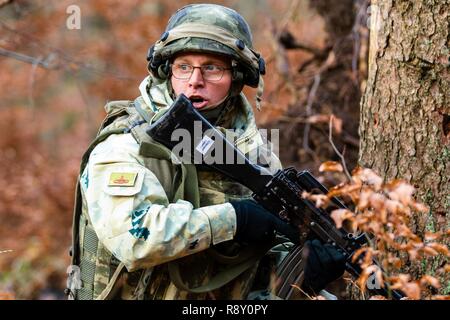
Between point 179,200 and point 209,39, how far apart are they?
2.81 ft

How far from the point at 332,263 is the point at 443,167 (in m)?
0.76

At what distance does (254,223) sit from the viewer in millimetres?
3883

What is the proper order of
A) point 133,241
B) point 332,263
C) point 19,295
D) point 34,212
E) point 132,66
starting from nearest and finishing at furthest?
point 133,241 → point 332,263 → point 19,295 → point 34,212 → point 132,66

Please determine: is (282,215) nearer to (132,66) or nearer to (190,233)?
(190,233)

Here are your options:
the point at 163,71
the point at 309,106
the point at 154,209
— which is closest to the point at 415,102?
the point at 163,71

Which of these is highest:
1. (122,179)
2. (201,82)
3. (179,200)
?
(201,82)

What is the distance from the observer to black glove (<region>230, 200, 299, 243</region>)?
3.87 meters

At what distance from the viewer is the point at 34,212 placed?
10781 mm

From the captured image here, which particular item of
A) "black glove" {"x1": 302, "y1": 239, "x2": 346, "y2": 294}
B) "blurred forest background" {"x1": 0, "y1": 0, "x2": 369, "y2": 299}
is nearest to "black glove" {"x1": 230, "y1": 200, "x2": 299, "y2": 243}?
"black glove" {"x1": 302, "y1": 239, "x2": 346, "y2": 294}

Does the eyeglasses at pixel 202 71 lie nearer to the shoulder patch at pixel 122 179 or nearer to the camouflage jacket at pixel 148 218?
the camouflage jacket at pixel 148 218

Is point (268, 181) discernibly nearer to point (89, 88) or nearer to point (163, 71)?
point (163, 71)

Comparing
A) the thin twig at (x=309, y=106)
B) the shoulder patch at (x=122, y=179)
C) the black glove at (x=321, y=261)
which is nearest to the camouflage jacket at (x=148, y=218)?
the shoulder patch at (x=122, y=179)

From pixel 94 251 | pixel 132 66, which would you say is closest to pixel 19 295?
pixel 94 251

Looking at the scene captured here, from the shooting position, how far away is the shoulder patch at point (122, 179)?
12.2 feet
